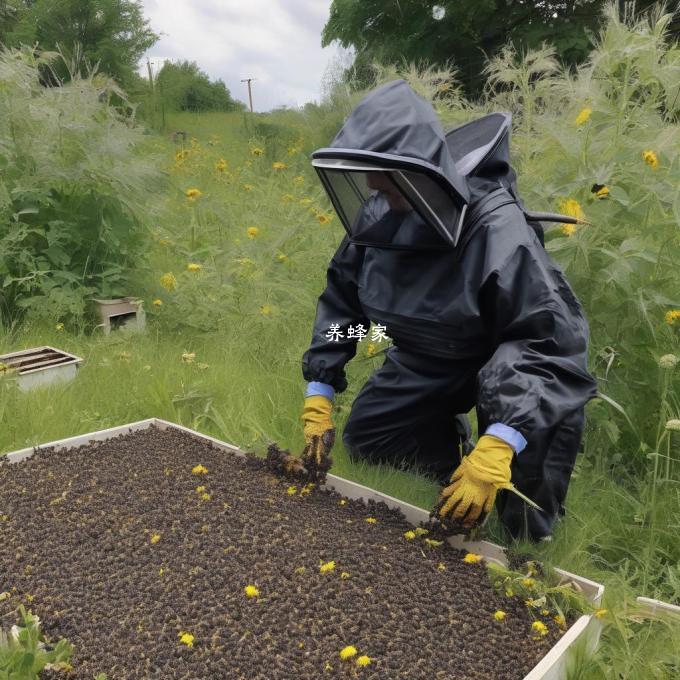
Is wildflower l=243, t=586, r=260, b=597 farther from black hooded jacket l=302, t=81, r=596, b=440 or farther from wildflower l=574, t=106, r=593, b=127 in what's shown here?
wildflower l=574, t=106, r=593, b=127

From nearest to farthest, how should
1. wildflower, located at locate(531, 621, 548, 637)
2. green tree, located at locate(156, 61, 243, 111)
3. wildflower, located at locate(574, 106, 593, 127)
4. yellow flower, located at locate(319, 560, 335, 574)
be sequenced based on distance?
wildflower, located at locate(531, 621, 548, 637)
yellow flower, located at locate(319, 560, 335, 574)
wildflower, located at locate(574, 106, 593, 127)
green tree, located at locate(156, 61, 243, 111)

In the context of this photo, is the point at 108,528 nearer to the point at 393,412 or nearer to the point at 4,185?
the point at 393,412

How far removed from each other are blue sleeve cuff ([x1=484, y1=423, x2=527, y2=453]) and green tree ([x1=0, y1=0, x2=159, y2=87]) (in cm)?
1528

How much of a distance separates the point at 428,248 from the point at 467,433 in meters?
1.04

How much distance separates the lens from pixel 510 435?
6.28 ft

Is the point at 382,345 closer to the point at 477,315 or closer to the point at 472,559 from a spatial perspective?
the point at 477,315

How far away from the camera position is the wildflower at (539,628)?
170 centimetres

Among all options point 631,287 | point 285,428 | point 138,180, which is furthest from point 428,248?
point 138,180

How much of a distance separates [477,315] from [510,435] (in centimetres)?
40

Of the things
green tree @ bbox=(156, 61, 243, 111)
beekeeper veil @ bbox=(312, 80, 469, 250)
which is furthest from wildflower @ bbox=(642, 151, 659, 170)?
green tree @ bbox=(156, 61, 243, 111)

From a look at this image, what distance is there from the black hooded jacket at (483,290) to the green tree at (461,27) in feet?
25.9

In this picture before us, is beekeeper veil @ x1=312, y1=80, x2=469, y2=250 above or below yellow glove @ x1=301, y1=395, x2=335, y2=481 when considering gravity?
above

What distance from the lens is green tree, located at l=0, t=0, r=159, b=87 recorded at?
15.5 m

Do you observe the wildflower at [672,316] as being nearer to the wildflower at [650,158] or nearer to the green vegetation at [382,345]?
the green vegetation at [382,345]
